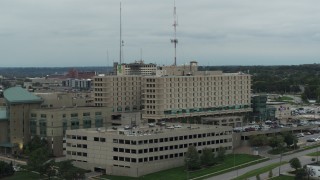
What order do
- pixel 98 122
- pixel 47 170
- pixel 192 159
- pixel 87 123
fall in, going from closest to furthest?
pixel 47 170
pixel 192 159
pixel 87 123
pixel 98 122

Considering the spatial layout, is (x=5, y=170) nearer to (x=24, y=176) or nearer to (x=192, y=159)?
(x=24, y=176)

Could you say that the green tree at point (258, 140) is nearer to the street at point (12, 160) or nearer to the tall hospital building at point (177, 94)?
the tall hospital building at point (177, 94)

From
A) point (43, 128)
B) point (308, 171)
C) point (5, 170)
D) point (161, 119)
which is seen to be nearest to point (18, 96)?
point (43, 128)

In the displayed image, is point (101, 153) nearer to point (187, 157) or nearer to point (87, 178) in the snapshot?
point (87, 178)

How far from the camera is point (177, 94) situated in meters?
141

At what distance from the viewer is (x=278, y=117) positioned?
164625 mm

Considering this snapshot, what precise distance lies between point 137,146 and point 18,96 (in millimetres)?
36438

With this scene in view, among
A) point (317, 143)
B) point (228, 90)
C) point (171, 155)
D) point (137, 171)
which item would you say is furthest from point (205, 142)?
point (228, 90)

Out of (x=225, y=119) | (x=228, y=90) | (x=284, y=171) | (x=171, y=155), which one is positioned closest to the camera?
(x=284, y=171)

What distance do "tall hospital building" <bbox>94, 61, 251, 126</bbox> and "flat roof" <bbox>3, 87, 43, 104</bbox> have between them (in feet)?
83.7

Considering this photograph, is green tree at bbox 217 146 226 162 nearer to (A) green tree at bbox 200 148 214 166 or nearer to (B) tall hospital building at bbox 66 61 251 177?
(A) green tree at bbox 200 148 214 166

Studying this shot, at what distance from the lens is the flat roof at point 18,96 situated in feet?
394

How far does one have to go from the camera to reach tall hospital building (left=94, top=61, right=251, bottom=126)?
139 m

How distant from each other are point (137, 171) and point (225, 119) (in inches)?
1934
